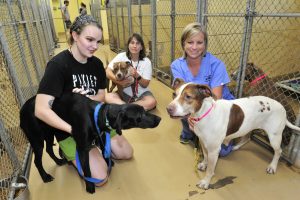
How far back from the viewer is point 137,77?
3.68 metres

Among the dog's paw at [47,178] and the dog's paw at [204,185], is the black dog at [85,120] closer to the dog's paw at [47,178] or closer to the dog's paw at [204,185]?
the dog's paw at [47,178]

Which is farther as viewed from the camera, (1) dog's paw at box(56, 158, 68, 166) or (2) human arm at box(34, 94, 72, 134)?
(1) dog's paw at box(56, 158, 68, 166)

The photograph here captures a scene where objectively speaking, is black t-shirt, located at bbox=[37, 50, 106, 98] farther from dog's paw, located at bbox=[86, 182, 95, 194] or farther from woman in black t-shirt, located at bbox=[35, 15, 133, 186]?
dog's paw, located at bbox=[86, 182, 95, 194]

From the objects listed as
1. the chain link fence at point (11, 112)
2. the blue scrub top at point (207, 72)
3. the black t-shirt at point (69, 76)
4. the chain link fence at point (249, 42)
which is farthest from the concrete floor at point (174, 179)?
the black t-shirt at point (69, 76)

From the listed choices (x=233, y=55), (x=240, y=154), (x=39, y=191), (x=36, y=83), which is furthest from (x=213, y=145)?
(x=36, y=83)

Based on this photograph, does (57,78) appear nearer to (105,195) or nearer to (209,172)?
(105,195)

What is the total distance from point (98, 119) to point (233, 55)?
334 cm

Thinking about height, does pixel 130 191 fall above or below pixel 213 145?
below

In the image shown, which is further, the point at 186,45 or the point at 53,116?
the point at 186,45

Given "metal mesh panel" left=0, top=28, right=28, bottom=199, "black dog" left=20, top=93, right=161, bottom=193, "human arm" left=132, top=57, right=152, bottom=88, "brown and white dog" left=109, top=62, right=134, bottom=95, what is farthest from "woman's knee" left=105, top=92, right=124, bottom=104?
"black dog" left=20, top=93, right=161, bottom=193

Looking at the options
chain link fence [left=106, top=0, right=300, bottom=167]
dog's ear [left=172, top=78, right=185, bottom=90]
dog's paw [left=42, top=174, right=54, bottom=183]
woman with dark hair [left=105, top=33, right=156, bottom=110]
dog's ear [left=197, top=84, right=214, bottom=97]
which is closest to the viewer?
dog's ear [left=197, top=84, right=214, bottom=97]

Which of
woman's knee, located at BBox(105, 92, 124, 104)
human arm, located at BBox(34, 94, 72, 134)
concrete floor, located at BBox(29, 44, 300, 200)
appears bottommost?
concrete floor, located at BBox(29, 44, 300, 200)

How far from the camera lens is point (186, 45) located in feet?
8.38

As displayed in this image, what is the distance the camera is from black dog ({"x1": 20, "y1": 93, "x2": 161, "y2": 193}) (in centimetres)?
194
